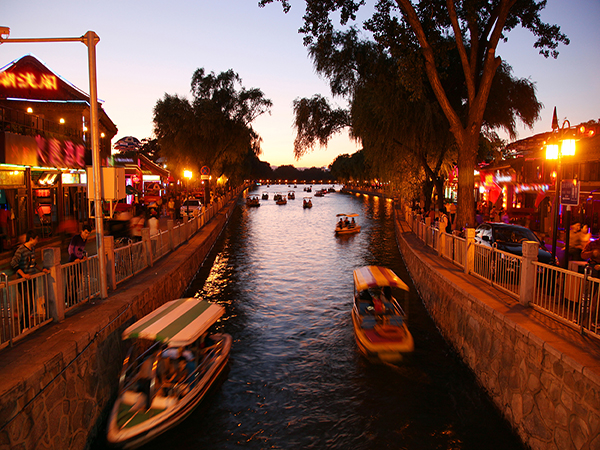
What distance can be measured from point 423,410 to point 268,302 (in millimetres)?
7498

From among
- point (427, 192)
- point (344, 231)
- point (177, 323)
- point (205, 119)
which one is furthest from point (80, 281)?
point (205, 119)

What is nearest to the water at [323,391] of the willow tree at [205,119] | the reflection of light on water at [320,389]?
the reflection of light on water at [320,389]

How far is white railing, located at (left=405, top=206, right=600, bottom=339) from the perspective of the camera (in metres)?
6.34

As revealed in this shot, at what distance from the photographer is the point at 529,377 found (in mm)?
6297

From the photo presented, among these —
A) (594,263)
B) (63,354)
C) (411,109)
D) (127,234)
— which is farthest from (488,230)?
(127,234)

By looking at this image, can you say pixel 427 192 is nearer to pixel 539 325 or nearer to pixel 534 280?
pixel 534 280

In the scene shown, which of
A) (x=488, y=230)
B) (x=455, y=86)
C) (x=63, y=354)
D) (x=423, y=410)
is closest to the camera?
(x=63, y=354)

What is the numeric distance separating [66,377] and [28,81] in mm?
22957

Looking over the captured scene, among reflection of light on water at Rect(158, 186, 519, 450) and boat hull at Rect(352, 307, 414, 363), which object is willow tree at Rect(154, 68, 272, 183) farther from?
boat hull at Rect(352, 307, 414, 363)

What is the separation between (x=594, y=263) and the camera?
7965mm

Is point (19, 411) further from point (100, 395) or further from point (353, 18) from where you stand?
point (353, 18)

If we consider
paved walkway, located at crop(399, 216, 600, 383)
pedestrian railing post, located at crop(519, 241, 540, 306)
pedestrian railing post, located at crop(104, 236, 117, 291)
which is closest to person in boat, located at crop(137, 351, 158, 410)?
pedestrian railing post, located at crop(104, 236, 117, 291)

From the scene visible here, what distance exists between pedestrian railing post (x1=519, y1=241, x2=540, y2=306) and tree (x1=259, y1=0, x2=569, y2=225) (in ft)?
30.9

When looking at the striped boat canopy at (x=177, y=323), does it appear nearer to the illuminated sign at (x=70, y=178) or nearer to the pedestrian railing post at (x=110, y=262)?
the pedestrian railing post at (x=110, y=262)
